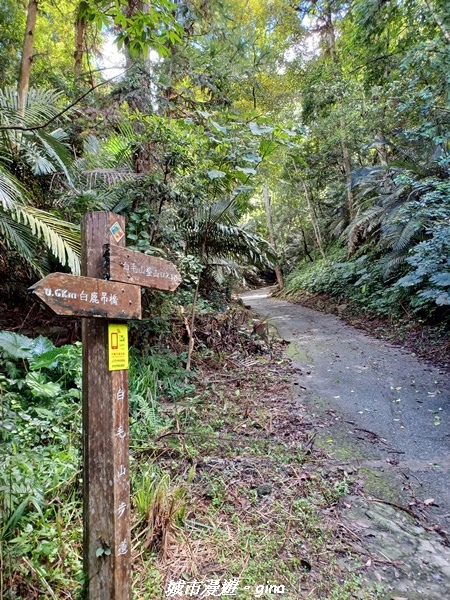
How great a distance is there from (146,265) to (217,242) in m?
3.76

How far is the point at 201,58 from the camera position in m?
6.46

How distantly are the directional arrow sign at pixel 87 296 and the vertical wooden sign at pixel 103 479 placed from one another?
3.5 inches

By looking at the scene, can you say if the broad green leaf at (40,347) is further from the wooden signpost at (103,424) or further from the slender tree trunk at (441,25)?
the slender tree trunk at (441,25)

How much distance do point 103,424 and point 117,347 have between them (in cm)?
31

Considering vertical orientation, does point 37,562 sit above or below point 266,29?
below

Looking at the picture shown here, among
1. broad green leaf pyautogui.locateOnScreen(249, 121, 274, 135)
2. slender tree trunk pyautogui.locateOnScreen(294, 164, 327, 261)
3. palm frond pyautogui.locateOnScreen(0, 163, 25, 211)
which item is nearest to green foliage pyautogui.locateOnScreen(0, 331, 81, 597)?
palm frond pyautogui.locateOnScreen(0, 163, 25, 211)

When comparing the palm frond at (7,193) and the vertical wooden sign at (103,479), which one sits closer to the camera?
the vertical wooden sign at (103,479)

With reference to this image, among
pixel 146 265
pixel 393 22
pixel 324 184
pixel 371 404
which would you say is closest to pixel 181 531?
pixel 146 265

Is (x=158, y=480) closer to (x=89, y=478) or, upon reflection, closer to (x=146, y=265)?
(x=89, y=478)

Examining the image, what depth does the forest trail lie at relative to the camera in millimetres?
1866

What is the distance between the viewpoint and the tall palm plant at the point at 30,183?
119 inches

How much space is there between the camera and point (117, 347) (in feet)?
4.71

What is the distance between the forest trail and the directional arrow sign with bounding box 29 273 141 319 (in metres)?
1.90

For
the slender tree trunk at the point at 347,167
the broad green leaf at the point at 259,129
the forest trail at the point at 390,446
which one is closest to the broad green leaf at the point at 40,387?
the forest trail at the point at 390,446
